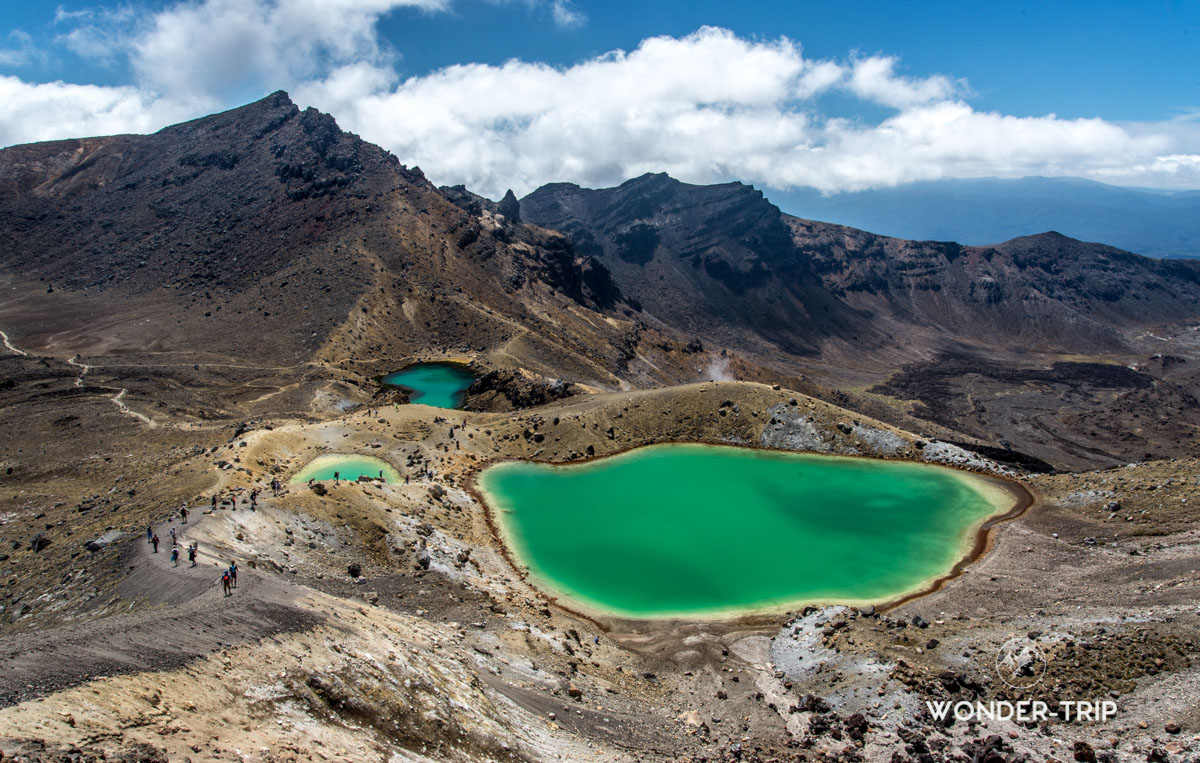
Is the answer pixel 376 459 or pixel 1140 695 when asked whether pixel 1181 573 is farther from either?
pixel 376 459

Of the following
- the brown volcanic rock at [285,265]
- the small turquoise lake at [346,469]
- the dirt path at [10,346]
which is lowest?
the small turquoise lake at [346,469]

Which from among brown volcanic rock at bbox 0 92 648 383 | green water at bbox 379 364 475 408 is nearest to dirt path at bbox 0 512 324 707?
green water at bbox 379 364 475 408

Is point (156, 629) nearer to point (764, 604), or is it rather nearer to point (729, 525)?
point (764, 604)

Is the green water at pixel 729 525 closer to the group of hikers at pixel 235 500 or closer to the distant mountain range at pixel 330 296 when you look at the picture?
the group of hikers at pixel 235 500

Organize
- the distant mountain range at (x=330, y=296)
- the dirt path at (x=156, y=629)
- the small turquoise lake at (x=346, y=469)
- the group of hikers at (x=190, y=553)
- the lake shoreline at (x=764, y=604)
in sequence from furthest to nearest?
the distant mountain range at (x=330, y=296)
the small turquoise lake at (x=346, y=469)
the lake shoreline at (x=764, y=604)
the group of hikers at (x=190, y=553)
the dirt path at (x=156, y=629)

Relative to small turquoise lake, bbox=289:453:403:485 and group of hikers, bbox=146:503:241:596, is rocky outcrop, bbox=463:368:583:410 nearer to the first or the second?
small turquoise lake, bbox=289:453:403:485

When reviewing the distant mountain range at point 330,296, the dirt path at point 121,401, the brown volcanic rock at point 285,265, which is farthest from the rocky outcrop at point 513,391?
the dirt path at point 121,401
